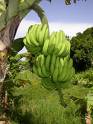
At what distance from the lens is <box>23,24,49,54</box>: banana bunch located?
2912mm

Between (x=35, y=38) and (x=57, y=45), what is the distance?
24 cm

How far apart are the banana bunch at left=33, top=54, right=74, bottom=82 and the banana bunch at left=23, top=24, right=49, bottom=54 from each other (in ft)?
0.43

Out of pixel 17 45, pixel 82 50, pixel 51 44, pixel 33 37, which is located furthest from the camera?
pixel 82 50

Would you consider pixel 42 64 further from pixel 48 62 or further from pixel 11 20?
pixel 11 20

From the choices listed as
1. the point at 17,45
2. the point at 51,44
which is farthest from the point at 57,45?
the point at 17,45

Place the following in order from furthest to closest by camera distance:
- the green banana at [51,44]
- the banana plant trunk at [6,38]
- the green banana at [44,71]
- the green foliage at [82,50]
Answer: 1. the green foliage at [82,50]
2. the banana plant trunk at [6,38]
3. the green banana at [44,71]
4. the green banana at [51,44]

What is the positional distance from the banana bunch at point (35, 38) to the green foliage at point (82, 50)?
20.4 metres

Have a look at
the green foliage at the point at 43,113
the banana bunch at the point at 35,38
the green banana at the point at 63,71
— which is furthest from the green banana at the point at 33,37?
the green foliage at the point at 43,113

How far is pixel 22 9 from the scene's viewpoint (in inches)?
115

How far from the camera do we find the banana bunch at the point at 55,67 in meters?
2.83

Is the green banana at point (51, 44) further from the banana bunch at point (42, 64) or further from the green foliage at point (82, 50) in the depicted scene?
the green foliage at point (82, 50)

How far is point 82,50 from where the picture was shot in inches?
948

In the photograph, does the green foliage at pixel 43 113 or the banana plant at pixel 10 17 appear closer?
the banana plant at pixel 10 17

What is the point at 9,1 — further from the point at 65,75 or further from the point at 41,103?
the point at 41,103
